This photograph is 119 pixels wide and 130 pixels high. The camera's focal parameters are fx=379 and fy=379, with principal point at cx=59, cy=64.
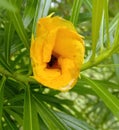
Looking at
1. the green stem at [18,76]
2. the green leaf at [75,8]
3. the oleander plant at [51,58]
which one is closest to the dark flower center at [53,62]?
the oleander plant at [51,58]

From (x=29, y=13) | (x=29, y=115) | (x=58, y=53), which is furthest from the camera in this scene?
(x=29, y=13)

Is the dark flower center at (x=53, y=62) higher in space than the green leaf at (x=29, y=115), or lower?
higher

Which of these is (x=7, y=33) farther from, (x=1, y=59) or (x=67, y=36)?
(x=67, y=36)

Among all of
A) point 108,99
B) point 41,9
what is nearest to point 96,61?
point 108,99

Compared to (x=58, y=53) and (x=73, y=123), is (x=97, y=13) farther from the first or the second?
(x=73, y=123)

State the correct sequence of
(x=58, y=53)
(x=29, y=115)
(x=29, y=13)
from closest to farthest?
(x=58, y=53)
(x=29, y=115)
(x=29, y=13)

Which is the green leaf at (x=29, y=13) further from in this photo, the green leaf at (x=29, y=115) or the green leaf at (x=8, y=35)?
the green leaf at (x=29, y=115)
